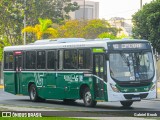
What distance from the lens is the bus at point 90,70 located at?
85.9 ft

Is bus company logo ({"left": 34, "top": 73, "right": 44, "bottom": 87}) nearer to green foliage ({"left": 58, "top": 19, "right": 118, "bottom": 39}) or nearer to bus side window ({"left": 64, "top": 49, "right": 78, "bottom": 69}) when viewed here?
bus side window ({"left": 64, "top": 49, "right": 78, "bottom": 69})

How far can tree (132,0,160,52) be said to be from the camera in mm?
45500

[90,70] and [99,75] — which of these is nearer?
[99,75]

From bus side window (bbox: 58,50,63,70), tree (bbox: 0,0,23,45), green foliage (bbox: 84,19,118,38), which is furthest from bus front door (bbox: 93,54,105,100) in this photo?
green foliage (bbox: 84,19,118,38)

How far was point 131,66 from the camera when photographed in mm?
26250

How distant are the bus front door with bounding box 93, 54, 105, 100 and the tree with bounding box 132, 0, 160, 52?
1887 cm

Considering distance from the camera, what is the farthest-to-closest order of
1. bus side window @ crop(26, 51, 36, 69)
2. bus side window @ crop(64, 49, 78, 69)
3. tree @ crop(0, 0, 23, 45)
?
tree @ crop(0, 0, 23, 45) < bus side window @ crop(26, 51, 36, 69) < bus side window @ crop(64, 49, 78, 69)

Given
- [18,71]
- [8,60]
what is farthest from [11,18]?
[18,71]

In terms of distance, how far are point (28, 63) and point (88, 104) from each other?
6.11 metres

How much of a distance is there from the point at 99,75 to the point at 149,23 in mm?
19598

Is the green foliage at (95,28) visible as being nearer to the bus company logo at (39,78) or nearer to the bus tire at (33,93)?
the bus tire at (33,93)

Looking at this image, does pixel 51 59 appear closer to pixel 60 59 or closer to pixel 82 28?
pixel 60 59

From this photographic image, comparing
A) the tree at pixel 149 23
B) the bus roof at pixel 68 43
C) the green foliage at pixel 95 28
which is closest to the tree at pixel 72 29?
the green foliage at pixel 95 28

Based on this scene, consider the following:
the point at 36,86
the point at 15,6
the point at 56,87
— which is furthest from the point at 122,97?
the point at 15,6
